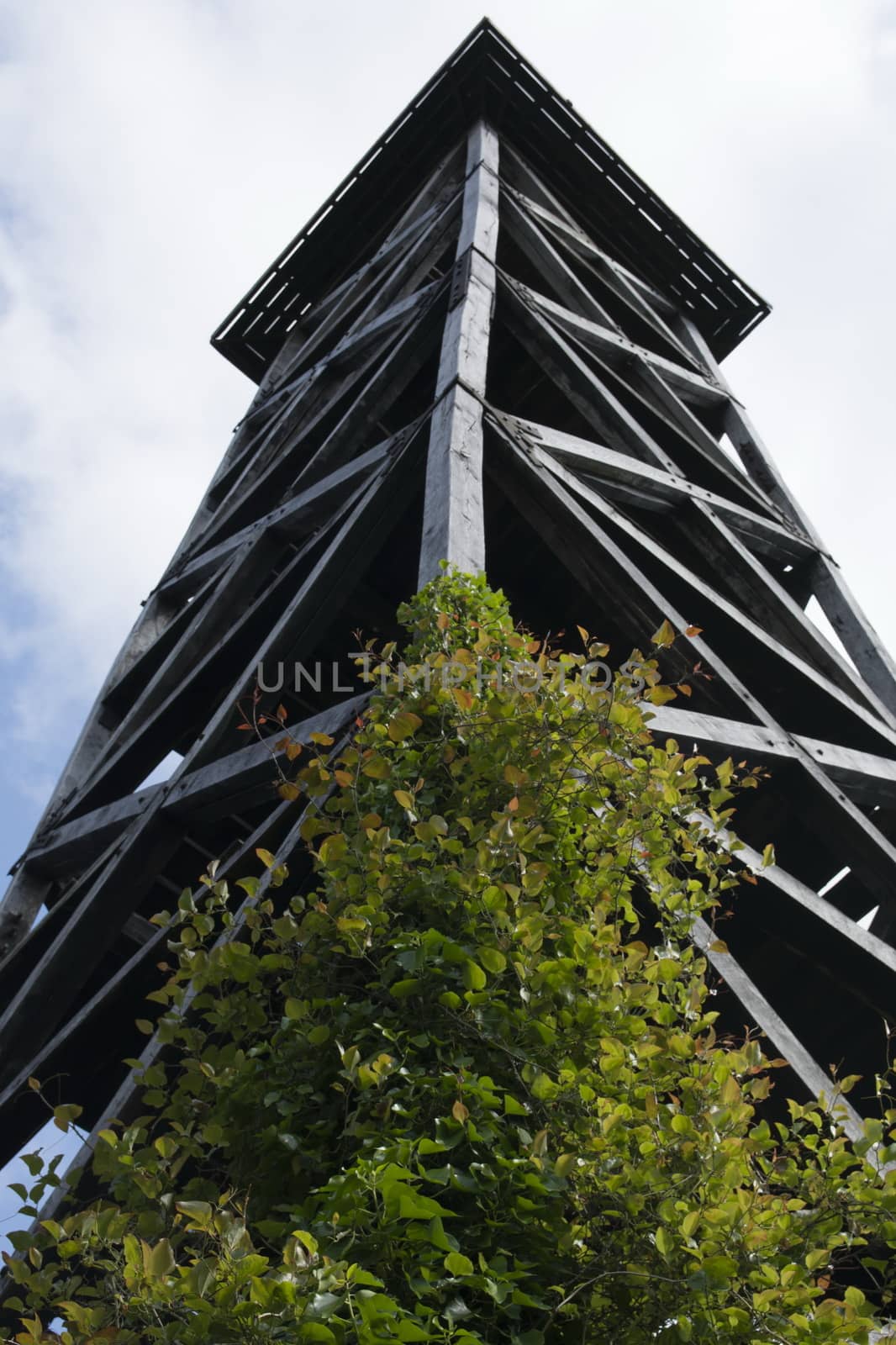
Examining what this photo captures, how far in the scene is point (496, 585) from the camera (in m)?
7.98

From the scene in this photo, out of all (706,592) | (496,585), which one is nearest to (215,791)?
(706,592)

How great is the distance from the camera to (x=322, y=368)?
9.25 metres

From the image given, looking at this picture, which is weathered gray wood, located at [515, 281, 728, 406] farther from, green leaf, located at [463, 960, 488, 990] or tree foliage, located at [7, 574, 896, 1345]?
green leaf, located at [463, 960, 488, 990]

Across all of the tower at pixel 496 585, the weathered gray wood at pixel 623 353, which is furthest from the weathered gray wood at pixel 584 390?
the weathered gray wood at pixel 623 353

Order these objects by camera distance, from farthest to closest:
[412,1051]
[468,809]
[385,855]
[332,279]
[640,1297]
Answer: [332,279] < [468,809] < [385,855] < [412,1051] < [640,1297]

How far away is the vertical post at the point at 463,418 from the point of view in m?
4.52

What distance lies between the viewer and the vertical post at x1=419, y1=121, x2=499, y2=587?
4.52 meters

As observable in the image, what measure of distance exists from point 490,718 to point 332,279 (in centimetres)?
1187

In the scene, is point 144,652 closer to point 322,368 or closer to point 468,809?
point 322,368

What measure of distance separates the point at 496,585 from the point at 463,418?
2.49 meters

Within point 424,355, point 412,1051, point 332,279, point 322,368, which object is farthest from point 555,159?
point 412,1051

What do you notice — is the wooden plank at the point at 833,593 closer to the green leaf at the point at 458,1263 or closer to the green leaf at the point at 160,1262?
the green leaf at the point at 458,1263

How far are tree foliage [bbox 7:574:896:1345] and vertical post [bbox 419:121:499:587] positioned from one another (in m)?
1.19

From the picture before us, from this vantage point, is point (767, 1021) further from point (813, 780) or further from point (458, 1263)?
point (458, 1263)
